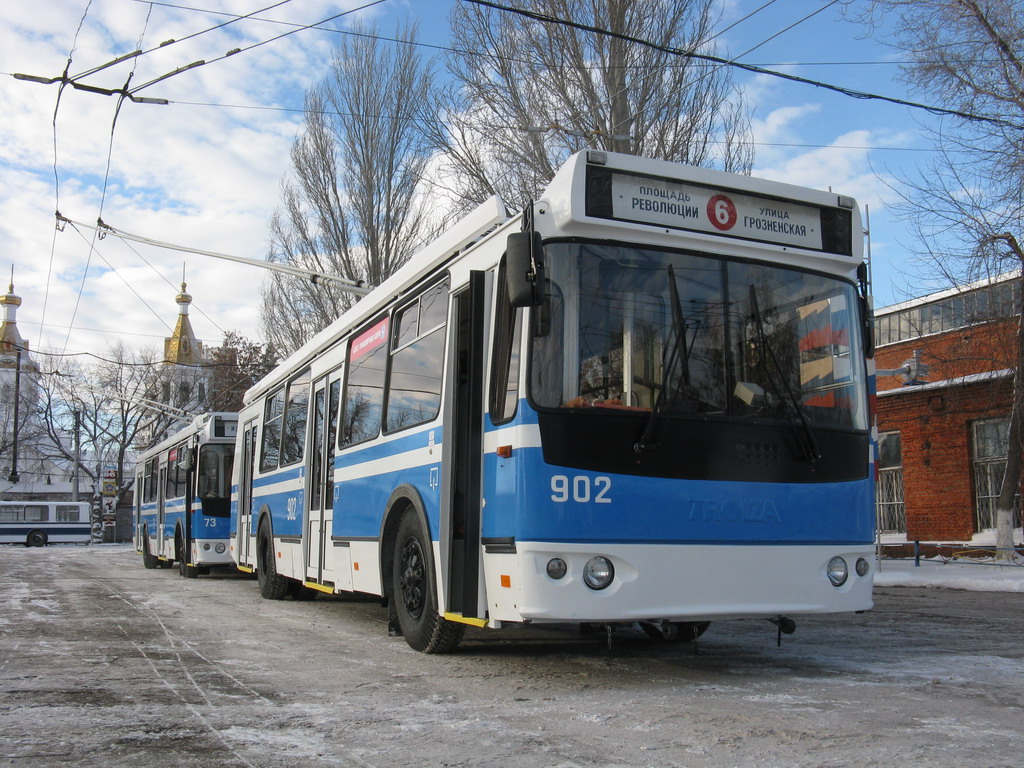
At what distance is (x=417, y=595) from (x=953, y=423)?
17688 mm

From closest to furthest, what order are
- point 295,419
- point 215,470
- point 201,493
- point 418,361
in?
point 418,361 < point 295,419 < point 215,470 < point 201,493

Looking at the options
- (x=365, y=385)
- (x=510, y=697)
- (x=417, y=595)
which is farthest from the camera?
(x=365, y=385)

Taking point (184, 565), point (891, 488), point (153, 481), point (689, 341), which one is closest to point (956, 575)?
point (891, 488)

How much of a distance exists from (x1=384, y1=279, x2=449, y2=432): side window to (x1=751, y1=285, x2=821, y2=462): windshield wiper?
2.17 meters

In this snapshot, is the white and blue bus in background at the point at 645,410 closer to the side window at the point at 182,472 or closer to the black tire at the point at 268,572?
the black tire at the point at 268,572

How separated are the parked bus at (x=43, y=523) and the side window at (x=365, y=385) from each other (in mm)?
49414

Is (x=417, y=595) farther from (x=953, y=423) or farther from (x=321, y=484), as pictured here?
(x=953, y=423)

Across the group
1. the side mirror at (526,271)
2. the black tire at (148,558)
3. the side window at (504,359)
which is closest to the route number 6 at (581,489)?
the side window at (504,359)

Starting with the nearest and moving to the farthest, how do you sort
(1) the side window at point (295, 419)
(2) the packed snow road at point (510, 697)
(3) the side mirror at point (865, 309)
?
(2) the packed snow road at point (510, 697)
(3) the side mirror at point (865, 309)
(1) the side window at point (295, 419)

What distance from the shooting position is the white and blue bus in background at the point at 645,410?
5.72 m

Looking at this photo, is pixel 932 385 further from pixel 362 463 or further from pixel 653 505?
pixel 653 505

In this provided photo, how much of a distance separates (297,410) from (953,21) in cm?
1252

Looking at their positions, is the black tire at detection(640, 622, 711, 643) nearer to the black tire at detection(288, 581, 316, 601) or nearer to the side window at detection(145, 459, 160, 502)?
the black tire at detection(288, 581, 316, 601)

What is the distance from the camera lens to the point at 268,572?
43.4 feet
